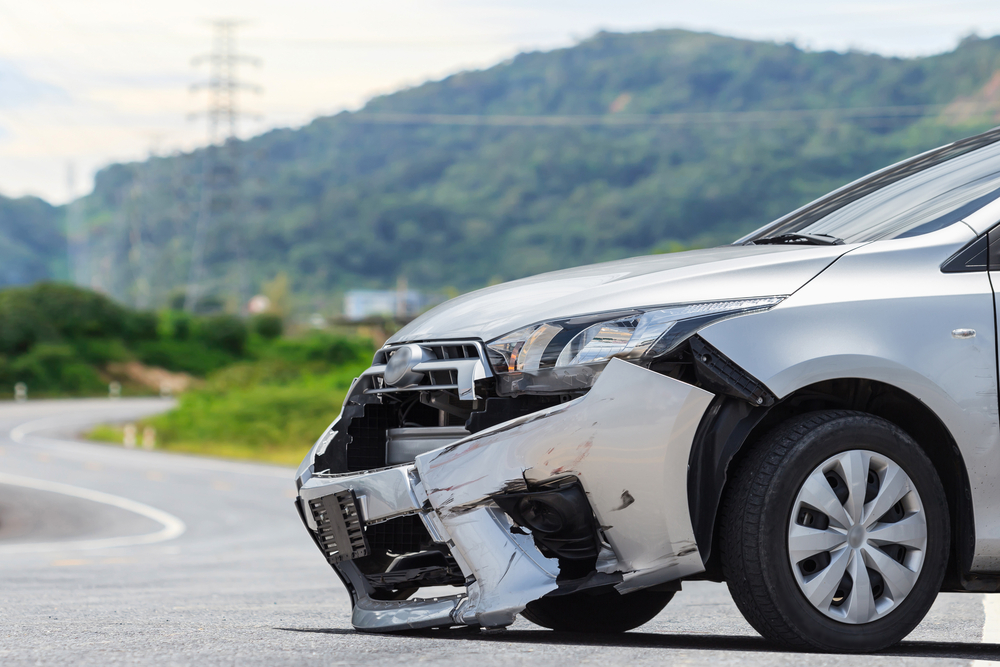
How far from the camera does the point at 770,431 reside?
11.5ft

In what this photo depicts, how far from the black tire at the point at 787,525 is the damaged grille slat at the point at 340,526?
4.07ft

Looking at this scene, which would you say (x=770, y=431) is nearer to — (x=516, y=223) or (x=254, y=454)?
(x=254, y=454)

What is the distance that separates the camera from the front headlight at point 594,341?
343 cm

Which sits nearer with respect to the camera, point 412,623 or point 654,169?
point 412,623

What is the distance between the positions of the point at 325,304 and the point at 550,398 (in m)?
137

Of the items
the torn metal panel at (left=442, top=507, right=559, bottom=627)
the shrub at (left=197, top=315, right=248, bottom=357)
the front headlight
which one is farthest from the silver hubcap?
the shrub at (left=197, top=315, right=248, bottom=357)

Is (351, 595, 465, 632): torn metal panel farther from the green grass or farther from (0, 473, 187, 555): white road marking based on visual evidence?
the green grass

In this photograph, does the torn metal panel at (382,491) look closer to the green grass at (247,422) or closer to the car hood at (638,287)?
the car hood at (638,287)

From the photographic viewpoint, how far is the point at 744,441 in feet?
11.4

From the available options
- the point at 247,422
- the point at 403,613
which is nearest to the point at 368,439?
the point at 403,613

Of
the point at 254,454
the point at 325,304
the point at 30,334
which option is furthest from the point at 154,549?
the point at 325,304

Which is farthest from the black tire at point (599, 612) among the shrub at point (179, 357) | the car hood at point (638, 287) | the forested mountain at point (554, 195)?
the forested mountain at point (554, 195)

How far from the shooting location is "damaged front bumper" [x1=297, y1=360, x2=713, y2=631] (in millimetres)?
3398

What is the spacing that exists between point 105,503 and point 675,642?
22.7 metres
